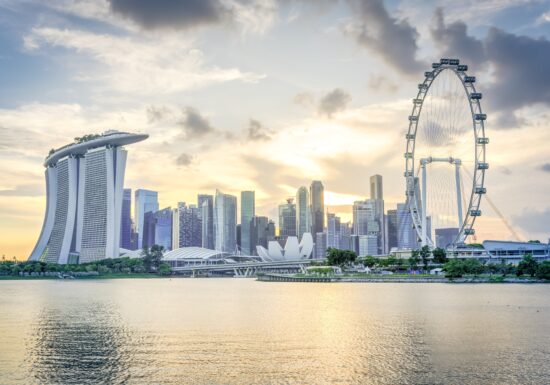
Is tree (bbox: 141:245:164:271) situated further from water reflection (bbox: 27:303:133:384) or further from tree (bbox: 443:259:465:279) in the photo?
water reflection (bbox: 27:303:133:384)

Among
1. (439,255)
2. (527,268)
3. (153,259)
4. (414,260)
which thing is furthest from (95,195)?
(527,268)

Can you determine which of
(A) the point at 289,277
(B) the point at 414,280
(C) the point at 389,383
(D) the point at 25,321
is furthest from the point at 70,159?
(C) the point at 389,383

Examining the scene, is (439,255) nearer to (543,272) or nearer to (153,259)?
(543,272)

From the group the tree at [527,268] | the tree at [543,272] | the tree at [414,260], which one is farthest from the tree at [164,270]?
the tree at [543,272]

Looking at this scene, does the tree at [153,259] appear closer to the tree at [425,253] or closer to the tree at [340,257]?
the tree at [340,257]

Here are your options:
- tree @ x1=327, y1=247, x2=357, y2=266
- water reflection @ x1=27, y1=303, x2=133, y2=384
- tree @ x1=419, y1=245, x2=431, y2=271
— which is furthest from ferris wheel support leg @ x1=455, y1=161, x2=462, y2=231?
water reflection @ x1=27, y1=303, x2=133, y2=384
